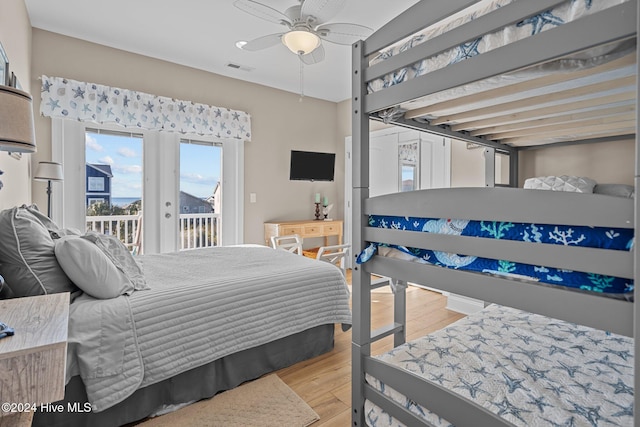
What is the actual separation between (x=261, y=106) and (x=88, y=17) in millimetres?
2110

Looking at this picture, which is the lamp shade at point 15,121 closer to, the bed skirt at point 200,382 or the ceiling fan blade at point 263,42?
the bed skirt at point 200,382

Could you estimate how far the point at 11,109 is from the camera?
103 centimetres

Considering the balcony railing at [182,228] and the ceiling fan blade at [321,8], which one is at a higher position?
the ceiling fan blade at [321,8]

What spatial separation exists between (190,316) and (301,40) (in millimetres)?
2155

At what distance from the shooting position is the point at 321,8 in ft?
7.40

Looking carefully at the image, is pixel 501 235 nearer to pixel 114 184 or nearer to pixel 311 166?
pixel 114 184

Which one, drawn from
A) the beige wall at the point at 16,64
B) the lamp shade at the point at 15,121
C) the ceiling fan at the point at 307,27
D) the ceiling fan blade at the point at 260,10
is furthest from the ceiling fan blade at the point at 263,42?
the lamp shade at the point at 15,121

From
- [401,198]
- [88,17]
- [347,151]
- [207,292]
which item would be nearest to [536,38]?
[401,198]

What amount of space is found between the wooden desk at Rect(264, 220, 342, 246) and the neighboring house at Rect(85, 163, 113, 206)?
1.94 m

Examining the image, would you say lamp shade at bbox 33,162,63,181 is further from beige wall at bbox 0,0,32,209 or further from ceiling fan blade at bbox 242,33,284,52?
ceiling fan blade at bbox 242,33,284,52

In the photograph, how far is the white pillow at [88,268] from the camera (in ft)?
5.18

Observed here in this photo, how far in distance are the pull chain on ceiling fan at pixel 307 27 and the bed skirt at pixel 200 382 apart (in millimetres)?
2214

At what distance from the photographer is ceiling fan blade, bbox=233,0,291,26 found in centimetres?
212

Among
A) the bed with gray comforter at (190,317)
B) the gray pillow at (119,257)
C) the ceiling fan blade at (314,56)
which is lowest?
the bed with gray comforter at (190,317)
